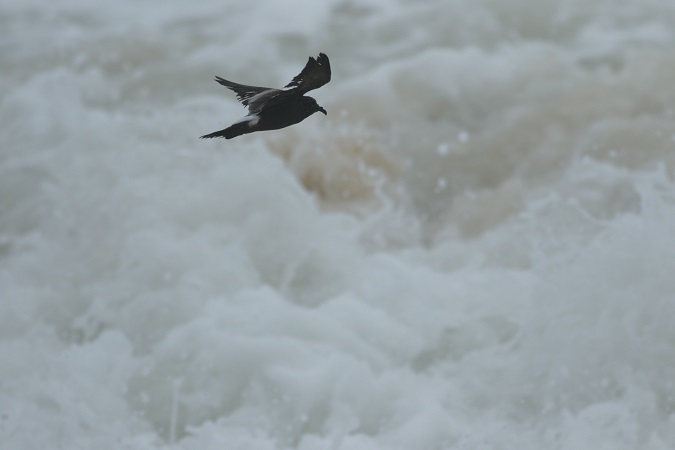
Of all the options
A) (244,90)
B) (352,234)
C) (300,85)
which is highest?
(300,85)

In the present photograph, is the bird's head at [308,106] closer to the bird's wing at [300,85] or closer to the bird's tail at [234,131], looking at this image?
the bird's wing at [300,85]

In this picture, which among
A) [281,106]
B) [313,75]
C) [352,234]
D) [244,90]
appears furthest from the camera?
[352,234]

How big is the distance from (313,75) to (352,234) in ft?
8.22

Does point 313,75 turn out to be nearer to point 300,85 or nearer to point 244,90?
point 300,85

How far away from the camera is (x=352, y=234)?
4.68 meters

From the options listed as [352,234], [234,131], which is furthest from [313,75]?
[352,234]

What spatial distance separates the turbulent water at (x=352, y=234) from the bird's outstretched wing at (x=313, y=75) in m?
1.71

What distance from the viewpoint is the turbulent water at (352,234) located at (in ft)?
12.3

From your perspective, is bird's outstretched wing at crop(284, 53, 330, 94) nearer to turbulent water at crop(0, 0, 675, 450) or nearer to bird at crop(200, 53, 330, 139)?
bird at crop(200, 53, 330, 139)

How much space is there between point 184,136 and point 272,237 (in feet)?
3.16

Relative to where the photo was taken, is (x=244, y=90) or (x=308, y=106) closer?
(x=308, y=106)

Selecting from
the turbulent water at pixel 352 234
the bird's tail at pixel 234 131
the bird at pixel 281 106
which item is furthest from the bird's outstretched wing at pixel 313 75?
the turbulent water at pixel 352 234

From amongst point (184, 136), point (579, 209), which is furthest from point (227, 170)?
point (579, 209)

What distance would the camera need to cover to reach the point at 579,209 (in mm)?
4500
